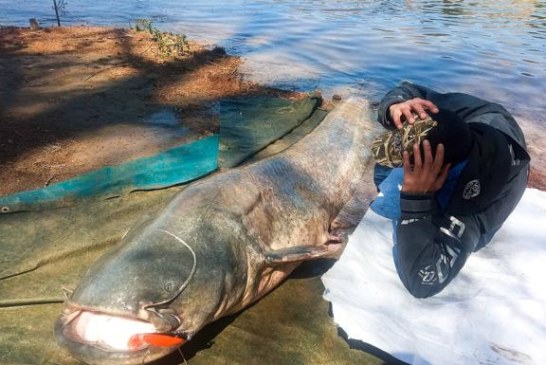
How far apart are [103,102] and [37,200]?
260cm

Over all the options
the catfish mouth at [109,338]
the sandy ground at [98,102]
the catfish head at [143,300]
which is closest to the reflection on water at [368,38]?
the sandy ground at [98,102]

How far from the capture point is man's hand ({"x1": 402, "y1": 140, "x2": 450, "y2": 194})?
88.5 inches

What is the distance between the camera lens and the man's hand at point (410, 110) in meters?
2.42

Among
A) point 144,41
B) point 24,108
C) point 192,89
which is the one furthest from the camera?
point 144,41

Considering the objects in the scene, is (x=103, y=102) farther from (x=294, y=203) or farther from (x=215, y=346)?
(x=215, y=346)

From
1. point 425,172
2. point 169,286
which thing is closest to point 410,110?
point 425,172

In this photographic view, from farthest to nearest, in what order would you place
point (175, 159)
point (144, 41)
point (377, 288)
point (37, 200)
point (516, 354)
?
point (144, 41)
point (175, 159)
point (37, 200)
point (377, 288)
point (516, 354)

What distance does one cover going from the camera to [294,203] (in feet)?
9.34

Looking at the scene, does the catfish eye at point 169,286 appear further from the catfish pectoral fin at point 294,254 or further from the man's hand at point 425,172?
the man's hand at point 425,172

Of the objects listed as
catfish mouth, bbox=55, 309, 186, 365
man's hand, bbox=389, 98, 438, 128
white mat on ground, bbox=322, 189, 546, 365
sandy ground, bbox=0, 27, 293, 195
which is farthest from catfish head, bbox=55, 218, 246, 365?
sandy ground, bbox=0, 27, 293, 195

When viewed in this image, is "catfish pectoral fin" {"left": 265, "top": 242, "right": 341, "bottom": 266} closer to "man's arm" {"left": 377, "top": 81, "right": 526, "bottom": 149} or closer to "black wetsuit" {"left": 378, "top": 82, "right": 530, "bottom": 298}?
"black wetsuit" {"left": 378, "top": 82, "right": 530, "bottom": 298}

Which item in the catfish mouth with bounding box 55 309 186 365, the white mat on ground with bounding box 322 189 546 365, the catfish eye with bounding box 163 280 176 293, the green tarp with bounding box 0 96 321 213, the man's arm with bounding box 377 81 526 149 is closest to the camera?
the catfish mouth with bounding box 55 309 186 365

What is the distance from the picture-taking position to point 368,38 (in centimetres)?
1047

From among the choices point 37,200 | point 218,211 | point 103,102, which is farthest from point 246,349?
point 103,102
